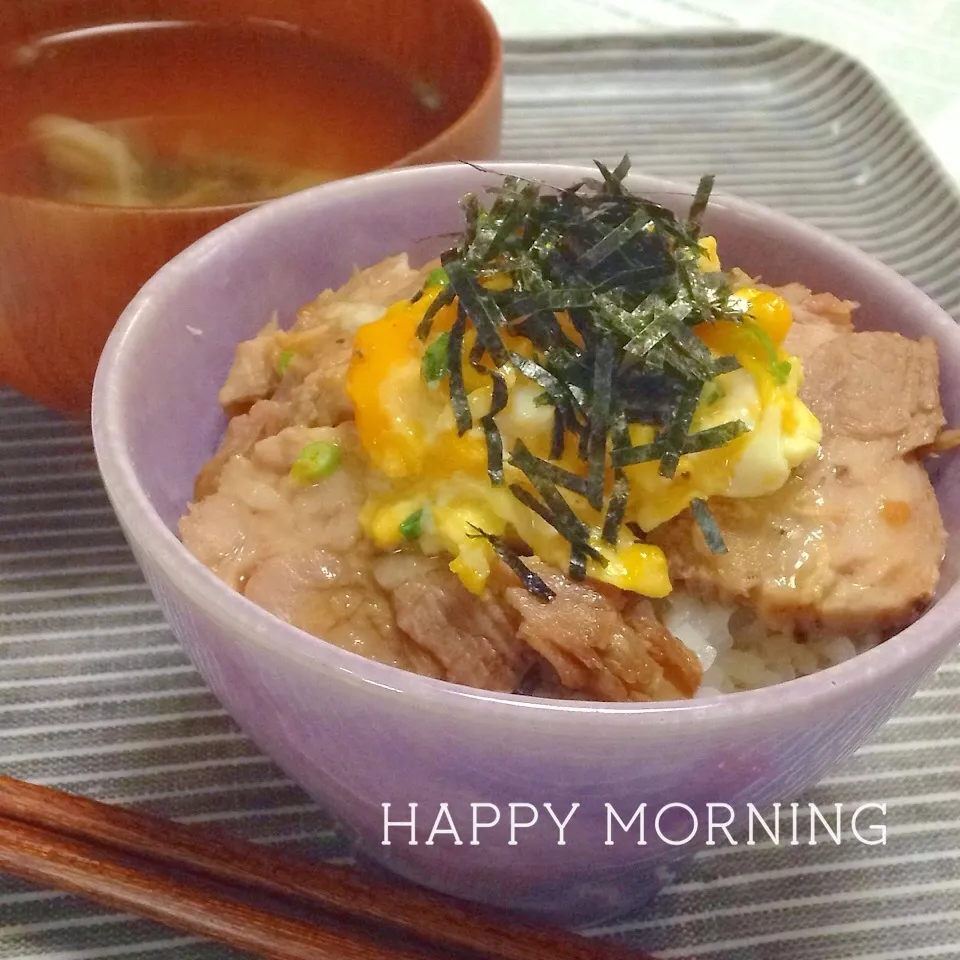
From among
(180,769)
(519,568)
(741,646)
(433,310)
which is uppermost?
(433,310)

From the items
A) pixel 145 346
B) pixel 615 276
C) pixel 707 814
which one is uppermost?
pixel 615 276

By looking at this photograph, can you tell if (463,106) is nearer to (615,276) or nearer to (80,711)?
(615,276)

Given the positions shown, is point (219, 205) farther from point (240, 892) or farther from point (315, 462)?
point (240, 892)

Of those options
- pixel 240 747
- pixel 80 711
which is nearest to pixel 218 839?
pixel 240 747

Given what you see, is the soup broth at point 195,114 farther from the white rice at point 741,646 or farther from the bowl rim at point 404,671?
the white rice at point 741,646

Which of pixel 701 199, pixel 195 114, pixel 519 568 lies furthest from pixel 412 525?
pixel 195 114

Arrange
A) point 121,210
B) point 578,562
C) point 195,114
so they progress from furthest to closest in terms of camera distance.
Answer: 1. point 195,114
2. point 121,210
3. point 578,562

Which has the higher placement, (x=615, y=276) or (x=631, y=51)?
(x=615, y=276)
